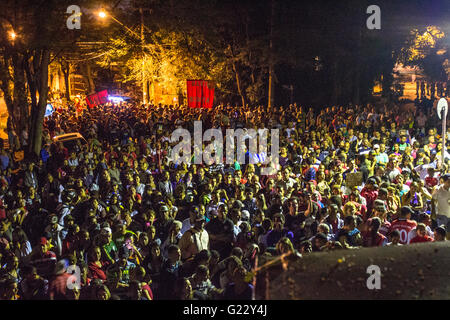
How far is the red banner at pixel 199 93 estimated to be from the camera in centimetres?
2791

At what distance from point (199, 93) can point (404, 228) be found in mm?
22577

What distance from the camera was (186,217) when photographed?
26.5 feet

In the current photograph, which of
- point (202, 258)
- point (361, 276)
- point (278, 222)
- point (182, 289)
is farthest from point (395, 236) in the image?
point (361, 276)

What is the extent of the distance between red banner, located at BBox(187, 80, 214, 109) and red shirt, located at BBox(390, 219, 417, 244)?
2210 centimetres

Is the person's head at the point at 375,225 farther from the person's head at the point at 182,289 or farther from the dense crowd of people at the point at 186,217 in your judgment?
the person's head at the point at 182,289

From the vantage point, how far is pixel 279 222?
6.64 meters

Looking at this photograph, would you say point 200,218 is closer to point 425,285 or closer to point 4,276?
point 4,276

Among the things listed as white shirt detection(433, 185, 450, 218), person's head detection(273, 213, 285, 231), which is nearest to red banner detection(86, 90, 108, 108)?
person's head detection(273, 213, 285, 231)

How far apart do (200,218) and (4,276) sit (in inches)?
99.2

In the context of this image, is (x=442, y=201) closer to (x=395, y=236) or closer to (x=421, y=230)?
(x=421, y=230)
